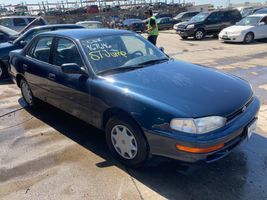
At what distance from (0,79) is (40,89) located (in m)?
3.93

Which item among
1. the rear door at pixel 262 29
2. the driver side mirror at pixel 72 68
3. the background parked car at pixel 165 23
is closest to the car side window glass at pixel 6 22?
the rear door at pixel 262 29

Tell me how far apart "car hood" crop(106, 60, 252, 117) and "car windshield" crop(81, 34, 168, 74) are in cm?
22

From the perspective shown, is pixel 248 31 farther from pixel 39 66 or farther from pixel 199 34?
pixel 39 66

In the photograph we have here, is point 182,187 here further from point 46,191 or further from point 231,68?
point 231,68

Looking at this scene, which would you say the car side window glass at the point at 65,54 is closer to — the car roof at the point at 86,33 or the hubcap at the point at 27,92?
the car roof at the point at 86,33

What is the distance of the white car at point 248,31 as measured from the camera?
14234 mm

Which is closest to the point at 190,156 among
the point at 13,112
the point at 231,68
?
the point at 13,112

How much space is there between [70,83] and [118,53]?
778mm

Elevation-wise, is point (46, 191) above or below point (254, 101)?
below

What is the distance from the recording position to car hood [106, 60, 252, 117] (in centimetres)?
290

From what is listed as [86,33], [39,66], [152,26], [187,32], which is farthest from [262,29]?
[39,66]

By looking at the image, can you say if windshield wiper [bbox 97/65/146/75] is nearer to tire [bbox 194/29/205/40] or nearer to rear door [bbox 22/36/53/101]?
rear door [bbox 22/36/53/101]

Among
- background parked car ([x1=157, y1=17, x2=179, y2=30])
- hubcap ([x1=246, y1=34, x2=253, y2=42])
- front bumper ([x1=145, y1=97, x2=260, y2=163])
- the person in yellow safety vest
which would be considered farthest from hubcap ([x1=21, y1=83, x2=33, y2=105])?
background parked car ([x1=157, y1=17, x2=179, y2=30])

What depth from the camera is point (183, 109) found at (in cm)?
282
